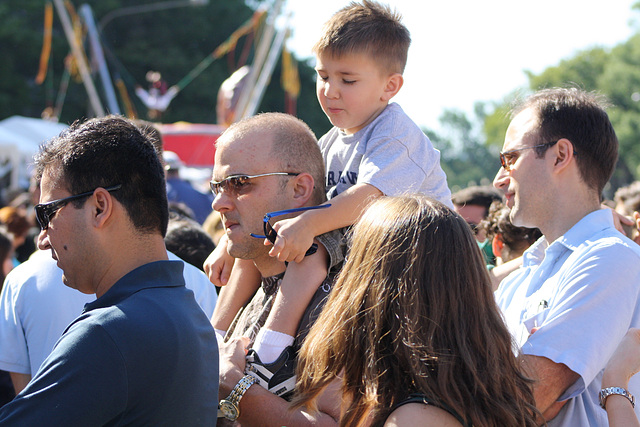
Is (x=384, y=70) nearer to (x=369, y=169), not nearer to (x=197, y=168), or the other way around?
(x=369, y=169)

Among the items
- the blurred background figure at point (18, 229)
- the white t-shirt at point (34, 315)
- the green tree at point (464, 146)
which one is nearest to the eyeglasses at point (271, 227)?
the white t-shirt at point (34, 315)

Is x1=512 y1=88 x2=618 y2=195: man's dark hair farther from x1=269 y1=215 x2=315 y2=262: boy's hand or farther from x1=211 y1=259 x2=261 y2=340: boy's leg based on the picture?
x1=211 y1=259 x2=261 y2=340: boy's leg

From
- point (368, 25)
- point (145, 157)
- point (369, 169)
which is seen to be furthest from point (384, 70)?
point (145, 157)

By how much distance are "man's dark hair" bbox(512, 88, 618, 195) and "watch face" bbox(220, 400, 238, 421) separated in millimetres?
1587

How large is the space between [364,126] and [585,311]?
3.75ft

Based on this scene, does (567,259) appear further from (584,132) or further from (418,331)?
(418,331)

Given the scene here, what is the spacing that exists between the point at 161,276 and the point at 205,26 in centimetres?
4545

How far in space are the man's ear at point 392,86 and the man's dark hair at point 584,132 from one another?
596 millimetres

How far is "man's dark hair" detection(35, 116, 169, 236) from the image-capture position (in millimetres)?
2330

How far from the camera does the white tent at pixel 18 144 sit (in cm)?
1858

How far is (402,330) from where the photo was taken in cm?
195

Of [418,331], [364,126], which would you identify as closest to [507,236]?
[364,126]

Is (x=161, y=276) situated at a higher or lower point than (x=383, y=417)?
higher

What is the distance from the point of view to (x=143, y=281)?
2.24 meters
